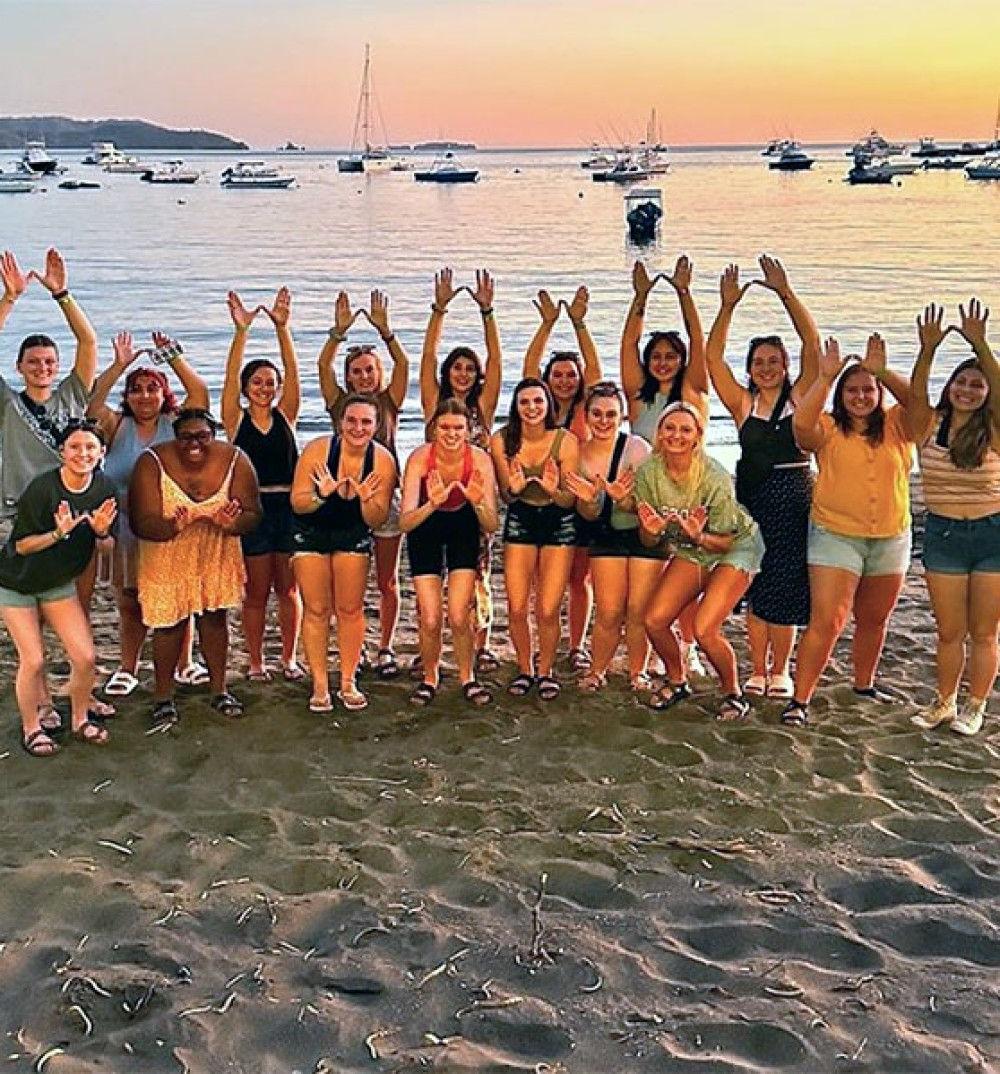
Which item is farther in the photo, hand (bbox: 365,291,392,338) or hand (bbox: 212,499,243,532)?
hand (bbox: 365,291,392,338)

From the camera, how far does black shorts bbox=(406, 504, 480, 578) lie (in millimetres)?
6004

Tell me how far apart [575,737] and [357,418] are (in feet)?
6.47

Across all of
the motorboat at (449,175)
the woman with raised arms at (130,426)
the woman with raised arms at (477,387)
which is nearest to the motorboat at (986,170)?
the motorboat at (449,175)

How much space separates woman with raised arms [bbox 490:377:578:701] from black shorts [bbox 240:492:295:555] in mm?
1173

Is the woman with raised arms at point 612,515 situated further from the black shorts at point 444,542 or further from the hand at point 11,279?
the hand at point 11,279

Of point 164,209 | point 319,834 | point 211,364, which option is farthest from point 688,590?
point 164,209

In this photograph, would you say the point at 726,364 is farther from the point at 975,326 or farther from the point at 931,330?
the point at 975,326

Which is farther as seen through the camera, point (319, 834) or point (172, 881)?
point (319, 834)

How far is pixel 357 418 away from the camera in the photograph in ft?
19.1

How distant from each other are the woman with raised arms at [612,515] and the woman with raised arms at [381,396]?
3.54ft

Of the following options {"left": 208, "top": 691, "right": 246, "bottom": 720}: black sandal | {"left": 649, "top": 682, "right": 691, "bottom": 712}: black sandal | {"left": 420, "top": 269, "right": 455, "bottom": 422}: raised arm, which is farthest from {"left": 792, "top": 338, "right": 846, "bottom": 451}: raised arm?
{"left": 208, "top": 691, "right": 246, "bottom": 720}: black sandal

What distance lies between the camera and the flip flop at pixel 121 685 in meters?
6.31

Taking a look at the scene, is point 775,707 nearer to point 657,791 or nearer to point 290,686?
point 657,791

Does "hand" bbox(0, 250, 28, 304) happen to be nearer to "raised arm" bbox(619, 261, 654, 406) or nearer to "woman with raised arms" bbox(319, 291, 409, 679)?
"woman with raised arms" bbox(319, 291, 409, 679)
